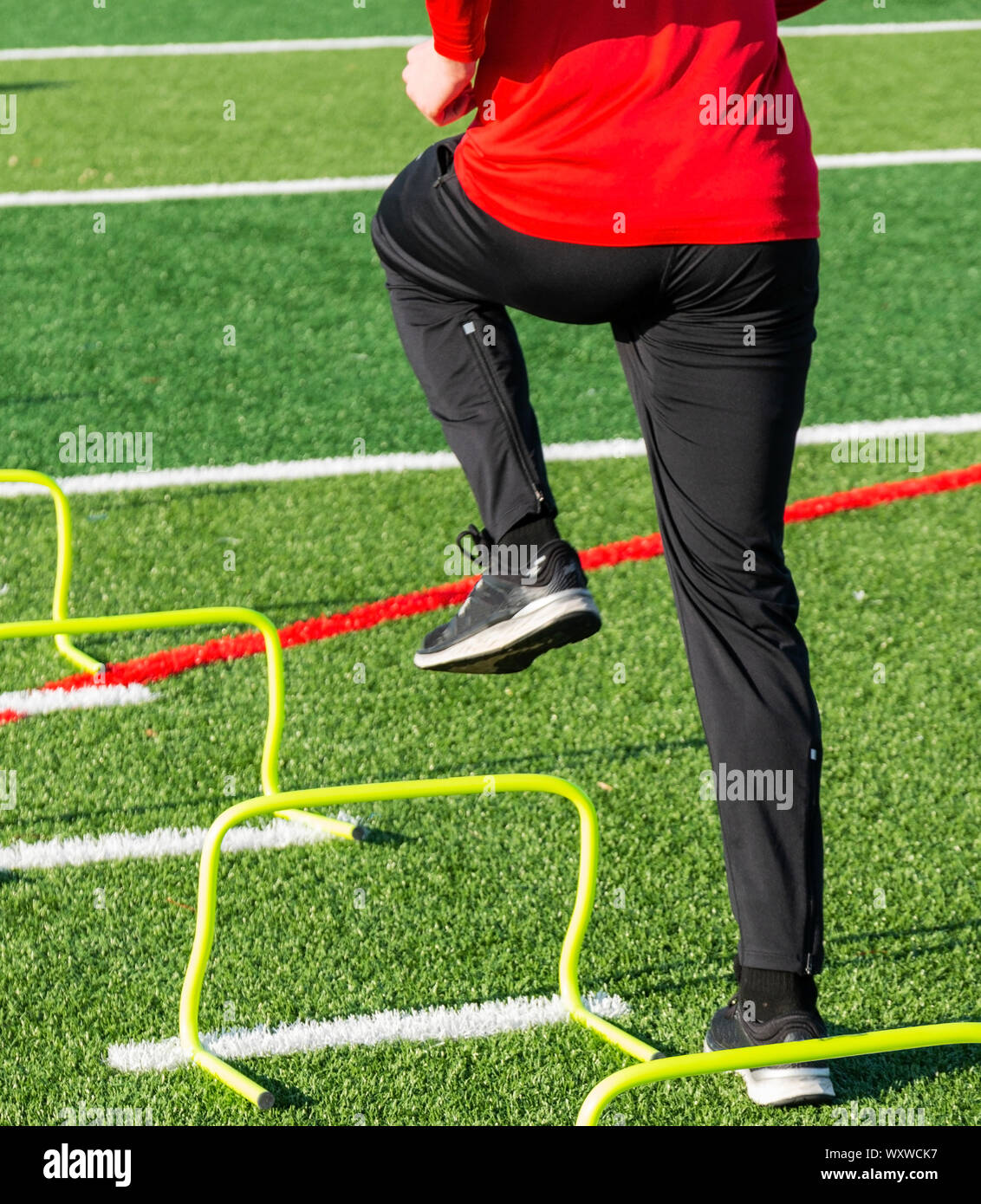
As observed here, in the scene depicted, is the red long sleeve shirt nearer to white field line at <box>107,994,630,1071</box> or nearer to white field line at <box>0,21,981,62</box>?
white field line at <box>107,994,630,1071</box>

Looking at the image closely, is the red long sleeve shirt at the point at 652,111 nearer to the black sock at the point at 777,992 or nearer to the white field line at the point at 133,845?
the black sock at the point at 777,992

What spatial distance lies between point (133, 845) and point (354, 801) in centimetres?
105

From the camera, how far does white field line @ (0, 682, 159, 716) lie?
4.64 m

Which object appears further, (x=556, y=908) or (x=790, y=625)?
(x=556, y=908)

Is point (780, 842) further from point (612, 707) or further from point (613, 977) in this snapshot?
point (612, 707)

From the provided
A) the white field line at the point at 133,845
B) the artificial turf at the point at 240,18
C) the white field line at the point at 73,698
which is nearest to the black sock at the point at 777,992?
the white field line at the point at 133,845

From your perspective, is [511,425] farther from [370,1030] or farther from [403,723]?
[403,723]

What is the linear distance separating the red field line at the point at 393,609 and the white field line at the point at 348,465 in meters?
0.44

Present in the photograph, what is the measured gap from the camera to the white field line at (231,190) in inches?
396

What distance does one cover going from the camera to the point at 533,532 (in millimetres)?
3109

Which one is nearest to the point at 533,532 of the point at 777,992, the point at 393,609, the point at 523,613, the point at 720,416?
the point at 523,613

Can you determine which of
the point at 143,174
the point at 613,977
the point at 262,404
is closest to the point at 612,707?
the point at 613,977

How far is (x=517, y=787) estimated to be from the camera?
305 centimetres

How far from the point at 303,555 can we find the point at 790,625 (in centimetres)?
320
